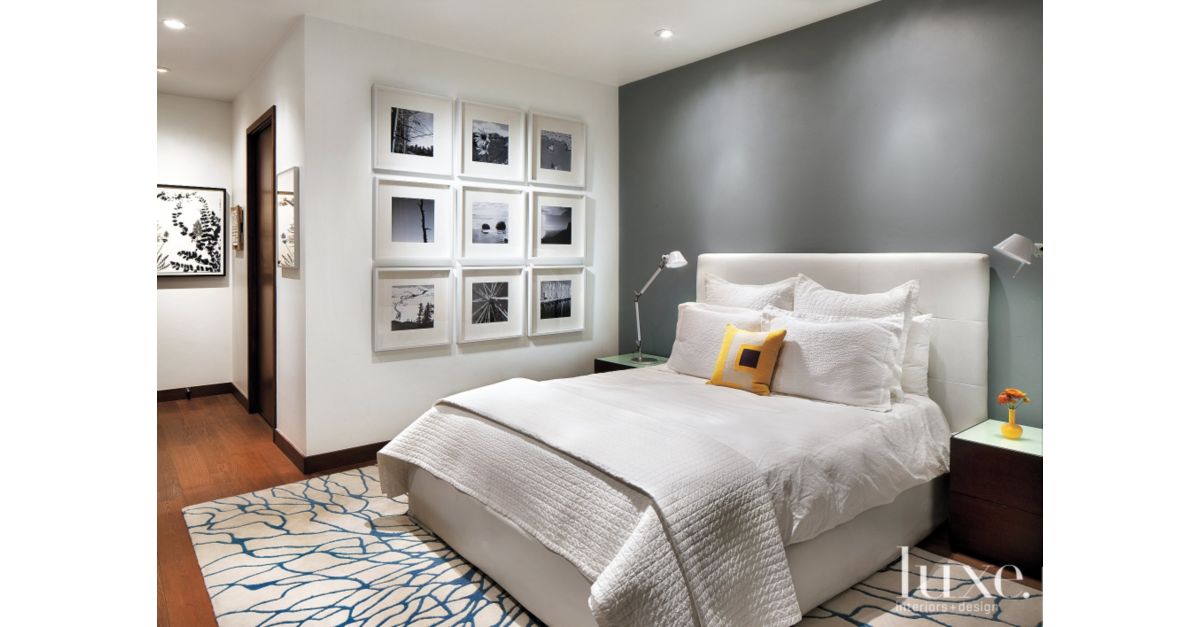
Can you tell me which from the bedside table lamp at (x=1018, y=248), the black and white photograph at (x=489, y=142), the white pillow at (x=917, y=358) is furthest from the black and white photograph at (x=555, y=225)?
the bedside table lamp at (x=1018, y=248)

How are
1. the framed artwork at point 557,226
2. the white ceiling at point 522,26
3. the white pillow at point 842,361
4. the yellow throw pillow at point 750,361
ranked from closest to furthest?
1. the white pillow at point 842,361
2. the yellow throw pillow at point 750,361
3. the white ceiling at point 522,26
4. the framed artwork at point 557,226

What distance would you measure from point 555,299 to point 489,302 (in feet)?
1.80

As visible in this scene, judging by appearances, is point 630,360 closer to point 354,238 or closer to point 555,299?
point 555,299

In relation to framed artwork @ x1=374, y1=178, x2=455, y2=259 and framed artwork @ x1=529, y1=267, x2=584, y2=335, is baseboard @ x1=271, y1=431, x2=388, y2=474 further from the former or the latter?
framed artwork @ x1=529, y1=267, x2=584, y2=335

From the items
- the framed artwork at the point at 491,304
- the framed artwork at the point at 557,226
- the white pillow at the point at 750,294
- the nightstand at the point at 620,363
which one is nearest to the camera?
the white pillow at the point at 750,294

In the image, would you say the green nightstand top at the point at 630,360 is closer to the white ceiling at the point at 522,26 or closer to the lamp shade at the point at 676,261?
the lamp shade at the point at 676,261

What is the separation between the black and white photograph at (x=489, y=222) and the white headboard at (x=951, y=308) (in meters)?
2.18

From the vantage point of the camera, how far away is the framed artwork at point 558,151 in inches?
174

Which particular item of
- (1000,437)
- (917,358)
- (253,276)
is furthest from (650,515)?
(253,276)

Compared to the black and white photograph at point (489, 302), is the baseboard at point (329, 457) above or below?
below

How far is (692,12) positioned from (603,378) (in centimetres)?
203

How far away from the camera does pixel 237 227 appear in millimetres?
5180
